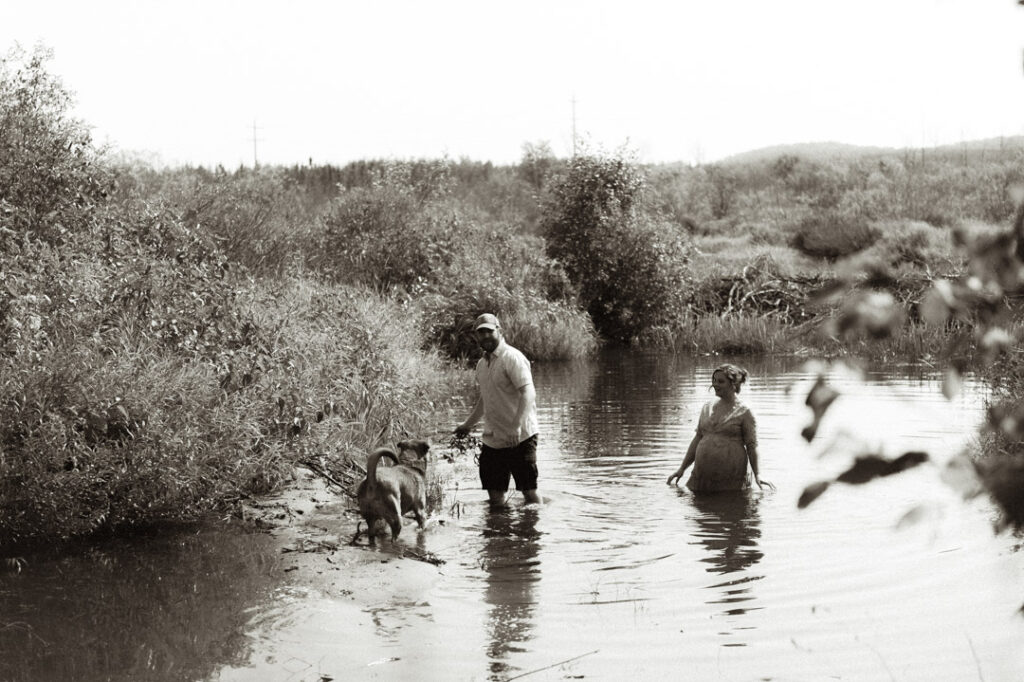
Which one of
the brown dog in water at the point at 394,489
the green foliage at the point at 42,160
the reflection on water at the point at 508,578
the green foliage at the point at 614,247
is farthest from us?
the green foliage at the point at 614,247

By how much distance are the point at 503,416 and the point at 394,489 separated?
1736 mm

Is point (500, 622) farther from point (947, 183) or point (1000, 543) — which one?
point (947, 183)

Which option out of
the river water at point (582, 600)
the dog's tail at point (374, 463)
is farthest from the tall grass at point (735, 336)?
the dog's tail at point (374, 463)

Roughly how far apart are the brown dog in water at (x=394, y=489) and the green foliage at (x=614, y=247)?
25169mm

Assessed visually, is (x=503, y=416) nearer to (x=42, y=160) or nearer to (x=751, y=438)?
(x=751, y=438)

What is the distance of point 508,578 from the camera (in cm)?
957

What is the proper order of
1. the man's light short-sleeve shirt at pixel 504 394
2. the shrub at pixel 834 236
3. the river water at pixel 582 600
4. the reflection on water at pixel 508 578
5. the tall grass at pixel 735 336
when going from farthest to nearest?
the shrub at pixel 834 236 < the tall grass at pixel 735 336 < the man's light short-sleeve shirt at pixel 504 394 < the reflection on water at pixel 508 578 < the river water at pixel 582 600

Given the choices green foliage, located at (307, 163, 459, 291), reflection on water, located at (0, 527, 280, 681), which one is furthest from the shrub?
reflection on water, located at (0, 527, 280, 681)

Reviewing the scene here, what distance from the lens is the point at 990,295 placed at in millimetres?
1610

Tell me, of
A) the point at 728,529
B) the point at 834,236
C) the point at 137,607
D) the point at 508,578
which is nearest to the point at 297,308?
the point at 728,529

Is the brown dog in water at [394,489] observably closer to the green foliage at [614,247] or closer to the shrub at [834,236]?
the green foliage at [614,247]

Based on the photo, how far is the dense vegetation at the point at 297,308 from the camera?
9.47 meters

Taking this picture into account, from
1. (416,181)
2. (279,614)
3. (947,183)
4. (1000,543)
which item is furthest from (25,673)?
(947,183)

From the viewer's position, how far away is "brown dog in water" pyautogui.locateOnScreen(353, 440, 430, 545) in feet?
32.9
